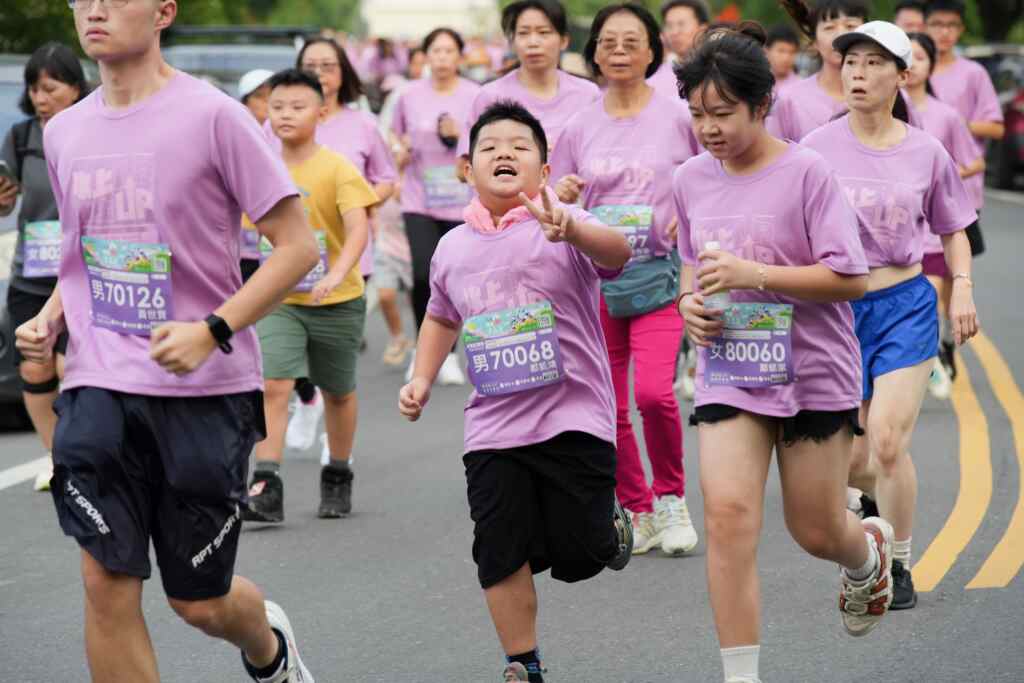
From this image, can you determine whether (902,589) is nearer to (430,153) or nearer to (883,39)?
(883,39)

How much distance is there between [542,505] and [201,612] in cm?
116

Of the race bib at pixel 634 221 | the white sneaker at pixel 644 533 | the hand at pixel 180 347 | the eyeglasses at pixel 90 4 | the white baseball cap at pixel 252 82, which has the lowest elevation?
the white sneaker at pixel 644 533

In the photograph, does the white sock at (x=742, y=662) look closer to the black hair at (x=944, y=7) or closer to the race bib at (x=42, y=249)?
the race bib at (x=42, y=249)

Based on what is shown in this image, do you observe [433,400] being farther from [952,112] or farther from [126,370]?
[126,370]

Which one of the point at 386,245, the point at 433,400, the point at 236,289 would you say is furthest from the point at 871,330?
the point at 386,245

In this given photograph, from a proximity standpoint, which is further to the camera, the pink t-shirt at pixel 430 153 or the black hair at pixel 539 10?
the pink t-shirt at pixel 430 153

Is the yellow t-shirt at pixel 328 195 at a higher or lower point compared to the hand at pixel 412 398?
lower

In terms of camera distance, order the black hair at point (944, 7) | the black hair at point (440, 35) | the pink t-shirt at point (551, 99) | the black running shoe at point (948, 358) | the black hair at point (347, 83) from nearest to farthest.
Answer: the pink t-shirt at point (551, 99)
the black hair at point (347, 83)
the black running shoe at point (948, 358)
the black hair at point (440, 35)
the black hair at point (944, 7)

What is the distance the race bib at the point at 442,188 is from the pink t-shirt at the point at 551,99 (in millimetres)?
2977

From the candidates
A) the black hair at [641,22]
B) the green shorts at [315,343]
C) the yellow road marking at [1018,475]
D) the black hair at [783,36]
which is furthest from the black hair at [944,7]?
the green shorts at [315,343]

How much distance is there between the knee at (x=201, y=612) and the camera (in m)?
4.88

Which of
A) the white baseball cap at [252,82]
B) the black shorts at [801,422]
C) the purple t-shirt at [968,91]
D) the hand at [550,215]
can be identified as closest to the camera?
the hand at [550,215]

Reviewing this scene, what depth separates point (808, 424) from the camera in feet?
18.3

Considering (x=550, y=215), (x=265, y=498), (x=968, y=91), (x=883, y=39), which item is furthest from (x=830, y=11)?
(x=968, y=91)
